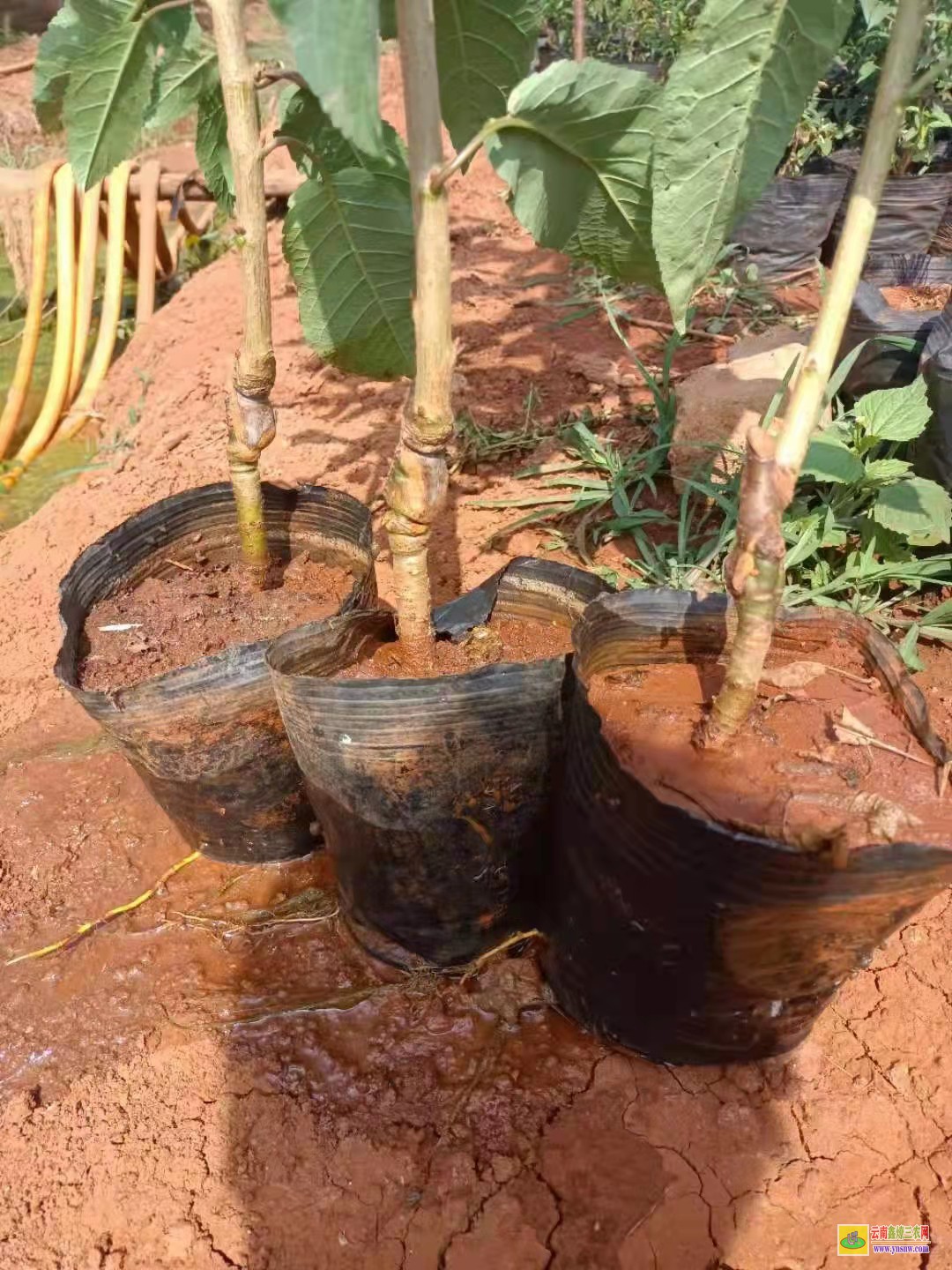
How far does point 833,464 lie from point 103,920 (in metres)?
1.84

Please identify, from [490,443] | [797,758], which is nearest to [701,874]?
[797,758]

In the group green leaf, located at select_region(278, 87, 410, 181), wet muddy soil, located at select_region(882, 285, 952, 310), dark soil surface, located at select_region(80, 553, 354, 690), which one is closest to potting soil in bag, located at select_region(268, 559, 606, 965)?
dark soil surface, located at select_region(80, 553, 354, 690)

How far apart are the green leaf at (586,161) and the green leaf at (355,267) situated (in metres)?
0.37

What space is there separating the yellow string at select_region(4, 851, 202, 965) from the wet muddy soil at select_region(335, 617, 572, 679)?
2.04 feet

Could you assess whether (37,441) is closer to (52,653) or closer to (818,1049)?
(52,653)

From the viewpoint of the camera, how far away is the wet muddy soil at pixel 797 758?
1070 mm

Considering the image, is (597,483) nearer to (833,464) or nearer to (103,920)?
(833,464)

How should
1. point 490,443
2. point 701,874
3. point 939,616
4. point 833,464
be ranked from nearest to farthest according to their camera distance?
point 701,874 → point 833,464 → point 939,616 → point 490,443

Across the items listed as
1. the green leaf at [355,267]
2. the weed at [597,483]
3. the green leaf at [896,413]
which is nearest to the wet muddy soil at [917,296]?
the weed at [597,483]

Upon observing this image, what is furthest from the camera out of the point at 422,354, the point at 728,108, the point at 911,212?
the point at 911,212

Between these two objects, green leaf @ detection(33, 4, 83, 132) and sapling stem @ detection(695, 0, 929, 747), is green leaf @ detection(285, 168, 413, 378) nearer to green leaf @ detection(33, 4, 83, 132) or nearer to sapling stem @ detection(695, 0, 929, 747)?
green leaf @ detection(33, 4, 83, 132)

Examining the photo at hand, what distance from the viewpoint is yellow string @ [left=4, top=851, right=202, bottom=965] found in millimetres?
1620

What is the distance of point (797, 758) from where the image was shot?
3.74ft

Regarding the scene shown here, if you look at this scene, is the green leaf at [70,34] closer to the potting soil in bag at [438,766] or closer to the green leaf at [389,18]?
the green leaf at [389,18]
